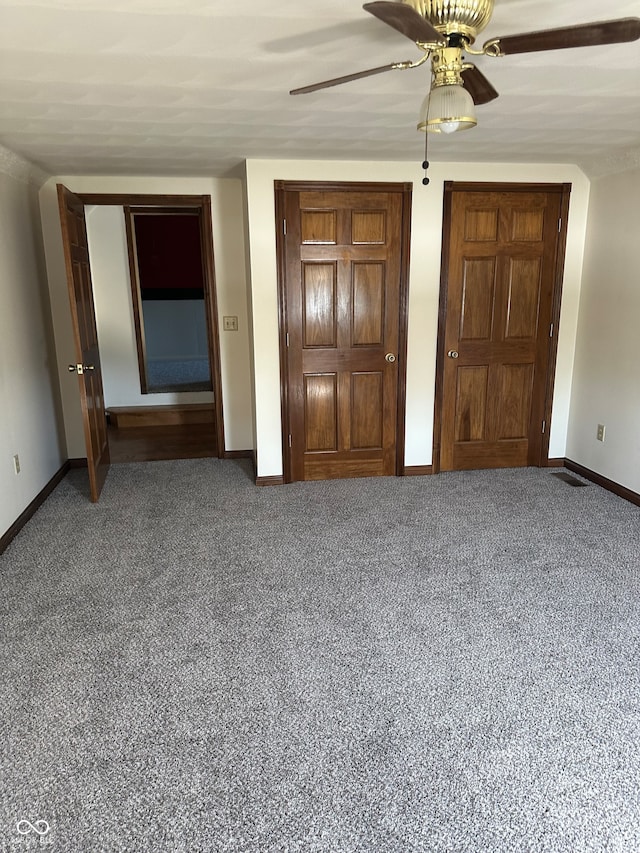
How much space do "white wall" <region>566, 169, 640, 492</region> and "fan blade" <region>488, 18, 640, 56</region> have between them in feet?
8.79

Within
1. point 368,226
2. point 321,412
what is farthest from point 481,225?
point 321,412

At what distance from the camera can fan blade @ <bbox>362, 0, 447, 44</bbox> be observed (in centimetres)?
131

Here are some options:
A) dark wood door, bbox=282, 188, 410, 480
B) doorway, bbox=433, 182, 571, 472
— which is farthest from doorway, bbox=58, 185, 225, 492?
doorway, bbox=433, 182, 571, 472

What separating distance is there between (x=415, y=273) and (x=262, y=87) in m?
2.09

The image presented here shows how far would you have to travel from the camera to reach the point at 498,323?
14.4 feet

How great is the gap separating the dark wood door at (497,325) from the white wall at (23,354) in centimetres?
296

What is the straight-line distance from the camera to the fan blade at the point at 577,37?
142 cm

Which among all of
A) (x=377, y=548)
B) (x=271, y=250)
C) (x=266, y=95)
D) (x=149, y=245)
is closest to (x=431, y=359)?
(x=271, y=250)

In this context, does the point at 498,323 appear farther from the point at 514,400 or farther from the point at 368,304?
the point at 368,304

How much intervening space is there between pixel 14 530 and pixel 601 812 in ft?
10.6

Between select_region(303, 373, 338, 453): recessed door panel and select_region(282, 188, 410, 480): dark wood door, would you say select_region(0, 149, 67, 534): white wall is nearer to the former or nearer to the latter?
select_region(282, 188, 410, 480): dark wood door

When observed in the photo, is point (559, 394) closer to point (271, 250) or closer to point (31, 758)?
point (271, 250)

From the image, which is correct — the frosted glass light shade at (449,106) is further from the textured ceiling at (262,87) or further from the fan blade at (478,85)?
the textured ceiling at (262,87)

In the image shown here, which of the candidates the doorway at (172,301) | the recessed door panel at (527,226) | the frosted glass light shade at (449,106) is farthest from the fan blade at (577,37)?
the doorway at (172,301)
